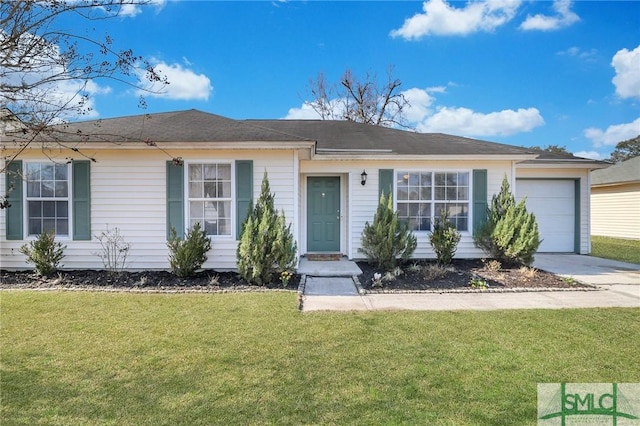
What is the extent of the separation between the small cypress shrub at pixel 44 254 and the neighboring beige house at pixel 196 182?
0.39 metres

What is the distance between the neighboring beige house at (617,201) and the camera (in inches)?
559

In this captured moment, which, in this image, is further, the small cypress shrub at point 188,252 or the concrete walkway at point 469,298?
the small cypress shrub at point 188,252

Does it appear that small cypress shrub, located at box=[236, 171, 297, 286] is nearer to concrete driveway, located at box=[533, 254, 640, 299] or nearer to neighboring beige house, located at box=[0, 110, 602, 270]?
neighboring beige house, located at box=[0, 110, 602, 270]

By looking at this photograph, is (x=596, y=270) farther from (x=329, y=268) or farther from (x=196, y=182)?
(x=196, y=182)

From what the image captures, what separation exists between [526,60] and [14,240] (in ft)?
54.3

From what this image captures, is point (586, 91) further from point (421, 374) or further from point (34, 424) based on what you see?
point (34, 424)

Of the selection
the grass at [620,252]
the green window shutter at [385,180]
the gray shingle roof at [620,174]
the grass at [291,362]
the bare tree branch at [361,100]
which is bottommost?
the grass at [291,362]

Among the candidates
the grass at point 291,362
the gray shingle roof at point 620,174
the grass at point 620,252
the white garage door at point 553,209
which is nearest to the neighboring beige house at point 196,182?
the white garage door at point 553,209

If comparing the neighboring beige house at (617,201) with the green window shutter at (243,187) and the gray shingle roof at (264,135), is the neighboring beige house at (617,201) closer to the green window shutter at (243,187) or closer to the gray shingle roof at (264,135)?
the gray shingle roof at (264,135)

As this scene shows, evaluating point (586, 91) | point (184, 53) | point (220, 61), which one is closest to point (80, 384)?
point (184, 53)

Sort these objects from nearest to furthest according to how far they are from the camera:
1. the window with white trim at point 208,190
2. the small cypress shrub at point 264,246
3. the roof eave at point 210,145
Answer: the small cypress shrub at point 264,246, the roof eave at point 210,145, the window with white trim at point 208,190

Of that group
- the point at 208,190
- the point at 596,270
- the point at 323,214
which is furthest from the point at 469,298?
the point at 208,190

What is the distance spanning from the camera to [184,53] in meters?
8.92

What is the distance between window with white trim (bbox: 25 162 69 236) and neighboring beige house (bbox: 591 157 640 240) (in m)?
19.8
